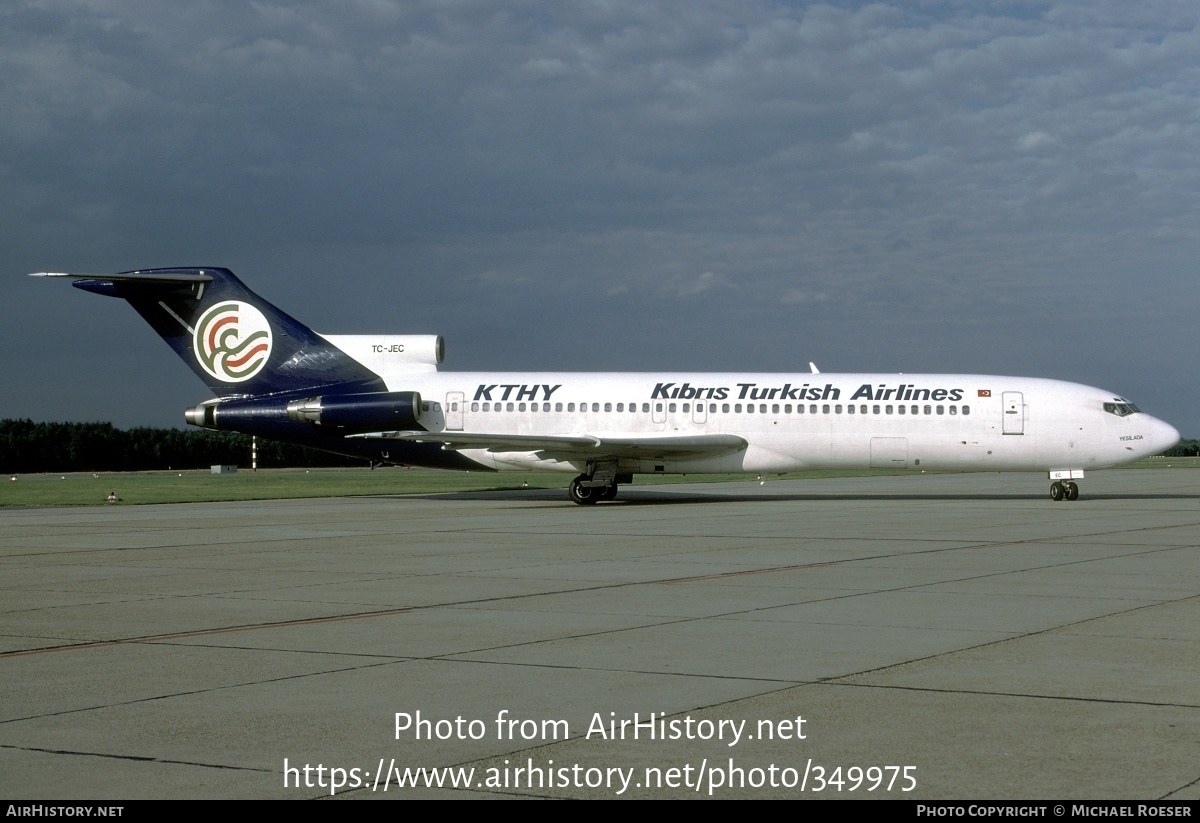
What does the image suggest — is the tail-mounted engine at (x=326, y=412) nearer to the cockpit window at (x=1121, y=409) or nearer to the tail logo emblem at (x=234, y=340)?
the tail logo emblem at (x=234, y=340)

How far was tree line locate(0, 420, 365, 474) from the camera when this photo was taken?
6719cm

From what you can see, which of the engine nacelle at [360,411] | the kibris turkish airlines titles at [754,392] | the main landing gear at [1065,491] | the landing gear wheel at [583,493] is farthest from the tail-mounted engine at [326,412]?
the main landing gear at [1065,491]

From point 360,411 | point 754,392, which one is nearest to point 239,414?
point 360,411

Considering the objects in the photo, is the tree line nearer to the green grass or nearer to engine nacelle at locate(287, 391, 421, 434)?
the green grass

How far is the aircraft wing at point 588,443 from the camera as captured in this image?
28.0 metres

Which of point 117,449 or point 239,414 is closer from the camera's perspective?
point 239,414

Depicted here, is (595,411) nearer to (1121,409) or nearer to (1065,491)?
(1065,491)

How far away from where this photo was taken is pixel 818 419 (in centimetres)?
2977

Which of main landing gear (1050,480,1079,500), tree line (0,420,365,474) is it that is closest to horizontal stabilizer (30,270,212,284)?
main landing gear (1050,480,1079,500)

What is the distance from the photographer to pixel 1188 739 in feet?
20.3

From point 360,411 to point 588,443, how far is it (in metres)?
5.91

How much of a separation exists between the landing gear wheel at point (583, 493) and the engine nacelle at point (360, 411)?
4.44 metres
